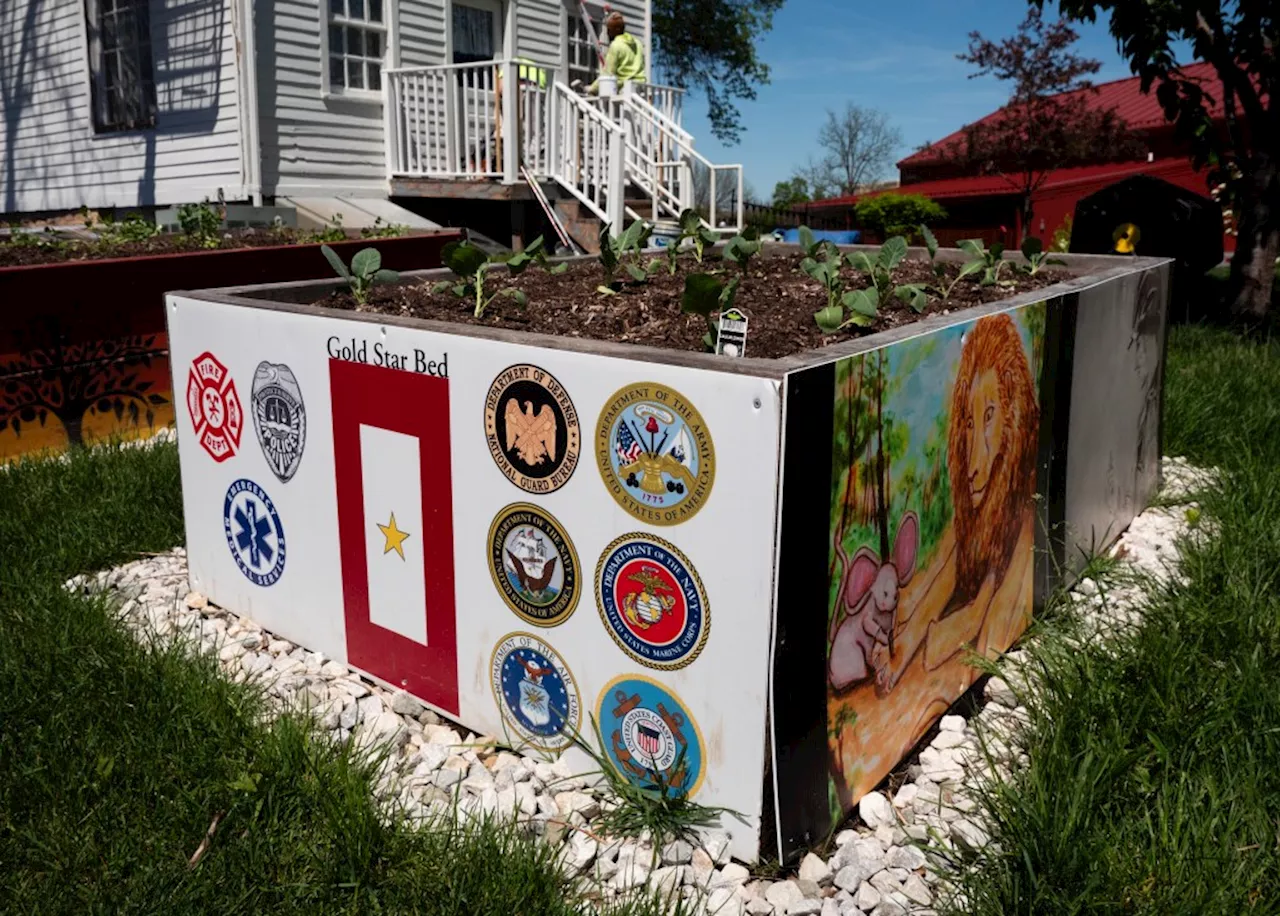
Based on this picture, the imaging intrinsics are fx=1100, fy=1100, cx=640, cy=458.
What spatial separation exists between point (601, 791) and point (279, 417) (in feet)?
4.79

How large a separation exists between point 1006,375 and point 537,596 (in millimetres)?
1422

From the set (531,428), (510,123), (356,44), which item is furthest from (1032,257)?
(356,44)

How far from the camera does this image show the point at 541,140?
488 inches

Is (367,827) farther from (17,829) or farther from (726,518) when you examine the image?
(726,518)

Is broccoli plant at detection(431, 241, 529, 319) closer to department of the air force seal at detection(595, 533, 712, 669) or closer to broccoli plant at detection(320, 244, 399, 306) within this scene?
broccoli plant at detection(320, 244, 399, 306)

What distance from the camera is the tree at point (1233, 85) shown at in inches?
331

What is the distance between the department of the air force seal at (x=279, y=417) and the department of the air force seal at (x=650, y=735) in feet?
4.17

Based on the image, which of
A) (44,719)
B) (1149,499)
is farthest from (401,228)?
(44,719)

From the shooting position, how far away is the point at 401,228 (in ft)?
31.5

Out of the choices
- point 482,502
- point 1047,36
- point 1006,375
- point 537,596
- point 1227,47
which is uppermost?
point 1047,36

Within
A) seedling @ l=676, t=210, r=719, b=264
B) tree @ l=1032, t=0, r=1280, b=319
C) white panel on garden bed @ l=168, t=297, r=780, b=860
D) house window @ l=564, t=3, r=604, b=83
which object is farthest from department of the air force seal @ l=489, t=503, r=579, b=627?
house window @ l=564, t=3, r=604, b=83

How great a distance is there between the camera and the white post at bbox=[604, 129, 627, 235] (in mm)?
10961

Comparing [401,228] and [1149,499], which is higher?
[401,228]

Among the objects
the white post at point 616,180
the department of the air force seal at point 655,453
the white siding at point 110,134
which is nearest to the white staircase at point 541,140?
the white post at point 616,180
